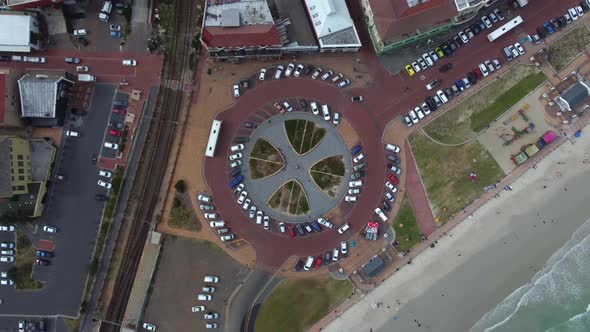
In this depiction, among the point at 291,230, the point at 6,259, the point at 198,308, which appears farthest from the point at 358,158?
the point at 6,259

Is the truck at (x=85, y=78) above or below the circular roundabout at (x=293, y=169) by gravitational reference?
above

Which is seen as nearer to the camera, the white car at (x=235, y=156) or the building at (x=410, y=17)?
the building at (x=410, y=17)

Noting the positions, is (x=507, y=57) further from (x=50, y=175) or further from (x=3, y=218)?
(x=3, y=218)

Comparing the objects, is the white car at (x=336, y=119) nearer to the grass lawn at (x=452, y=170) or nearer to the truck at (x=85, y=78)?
the grass lawn at (x=452, y=170)

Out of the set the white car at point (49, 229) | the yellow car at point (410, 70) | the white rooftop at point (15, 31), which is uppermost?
the white rooftop at point (15, 31)

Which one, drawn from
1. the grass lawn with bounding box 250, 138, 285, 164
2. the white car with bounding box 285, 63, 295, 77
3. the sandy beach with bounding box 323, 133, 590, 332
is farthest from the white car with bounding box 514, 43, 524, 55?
the grass lawn with bounding box 250, 138, 285, 164

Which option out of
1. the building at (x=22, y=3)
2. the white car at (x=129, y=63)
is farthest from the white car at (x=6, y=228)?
the building at (x=22, y=3)

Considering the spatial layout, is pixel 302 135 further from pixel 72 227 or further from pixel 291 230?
pixel 72 227
